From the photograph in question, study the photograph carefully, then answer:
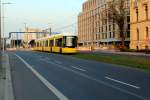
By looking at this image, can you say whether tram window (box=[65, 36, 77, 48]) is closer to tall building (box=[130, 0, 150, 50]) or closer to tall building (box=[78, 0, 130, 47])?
tall building (box=[130, 0, 150, 50])

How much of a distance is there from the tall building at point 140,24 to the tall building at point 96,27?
1945 centimetres

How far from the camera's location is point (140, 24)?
92938 mm

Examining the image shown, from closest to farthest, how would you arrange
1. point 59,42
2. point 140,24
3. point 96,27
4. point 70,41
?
point 70,41
point 59,42
point 140,24
point 96,27

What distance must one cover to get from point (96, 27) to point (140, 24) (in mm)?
57248

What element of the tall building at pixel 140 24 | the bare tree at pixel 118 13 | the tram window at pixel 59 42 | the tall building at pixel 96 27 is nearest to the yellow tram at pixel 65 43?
the tram window at pixel 59 42

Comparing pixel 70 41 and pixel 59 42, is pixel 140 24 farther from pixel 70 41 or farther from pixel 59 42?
pixel 70 41

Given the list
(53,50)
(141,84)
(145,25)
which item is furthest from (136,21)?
(141,84)

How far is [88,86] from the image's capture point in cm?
1838

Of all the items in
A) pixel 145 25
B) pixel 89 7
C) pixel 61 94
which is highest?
pixel 89 7

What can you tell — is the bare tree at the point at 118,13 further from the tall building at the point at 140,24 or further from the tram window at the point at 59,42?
the tram window at the point at 59,42

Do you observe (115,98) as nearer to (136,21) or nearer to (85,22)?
(136,21)

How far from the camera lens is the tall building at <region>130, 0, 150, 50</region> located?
89269 mm

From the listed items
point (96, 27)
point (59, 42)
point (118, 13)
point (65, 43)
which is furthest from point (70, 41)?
point (96, 27)

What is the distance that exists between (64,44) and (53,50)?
936cm
